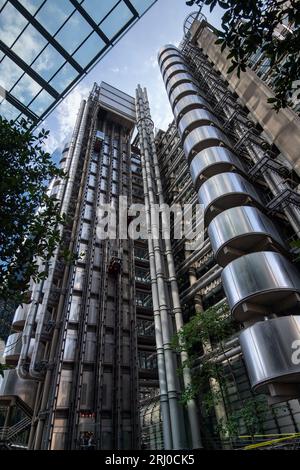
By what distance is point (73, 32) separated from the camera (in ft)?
45.5

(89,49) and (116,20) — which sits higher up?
(116,20)

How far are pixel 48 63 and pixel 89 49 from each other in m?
2.18

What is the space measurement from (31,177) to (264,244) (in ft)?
40.9

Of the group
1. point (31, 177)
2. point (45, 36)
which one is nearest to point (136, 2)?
point (45, 36)

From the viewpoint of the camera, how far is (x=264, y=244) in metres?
16.2

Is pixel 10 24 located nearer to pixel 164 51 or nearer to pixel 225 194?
pixel 225 194

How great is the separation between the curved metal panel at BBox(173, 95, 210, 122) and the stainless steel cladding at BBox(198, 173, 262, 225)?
11260mm

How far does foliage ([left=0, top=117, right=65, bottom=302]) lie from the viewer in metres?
8.50

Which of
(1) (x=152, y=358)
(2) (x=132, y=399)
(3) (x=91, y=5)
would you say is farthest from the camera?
(1) (x=152, y=358)

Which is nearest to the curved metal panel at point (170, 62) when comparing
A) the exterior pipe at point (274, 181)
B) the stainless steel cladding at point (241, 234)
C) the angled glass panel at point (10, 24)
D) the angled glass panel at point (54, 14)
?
the exterior pipe at point (274, 181)

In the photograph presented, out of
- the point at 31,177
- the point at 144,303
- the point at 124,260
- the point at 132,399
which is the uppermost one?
the point at 124,260

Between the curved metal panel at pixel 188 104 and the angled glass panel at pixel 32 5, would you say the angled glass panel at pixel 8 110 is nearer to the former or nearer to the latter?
the angled glass panel at pixel 32 5

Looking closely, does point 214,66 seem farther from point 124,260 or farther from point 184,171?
point 124,260

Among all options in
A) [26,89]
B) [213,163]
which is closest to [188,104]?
[213,163]
